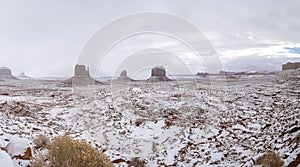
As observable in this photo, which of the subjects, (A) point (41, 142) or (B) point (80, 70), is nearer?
(A) point (41, 142)

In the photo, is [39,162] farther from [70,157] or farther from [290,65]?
[290,65]

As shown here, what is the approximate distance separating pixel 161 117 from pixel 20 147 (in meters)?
13.0

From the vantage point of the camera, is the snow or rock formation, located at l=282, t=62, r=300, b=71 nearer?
the snow

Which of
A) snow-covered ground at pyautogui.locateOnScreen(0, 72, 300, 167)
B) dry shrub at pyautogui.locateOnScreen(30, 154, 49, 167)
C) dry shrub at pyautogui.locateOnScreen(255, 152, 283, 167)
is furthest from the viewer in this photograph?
snow-covered ground at pyautogui.locateOnScreen(0, 72, 300, 167)

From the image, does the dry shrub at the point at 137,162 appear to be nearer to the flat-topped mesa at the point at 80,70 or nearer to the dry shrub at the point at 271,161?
the dry shrub at the point at 271,161

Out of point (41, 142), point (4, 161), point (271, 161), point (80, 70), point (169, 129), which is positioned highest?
point (80, 70)

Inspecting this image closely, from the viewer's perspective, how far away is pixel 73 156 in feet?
29.6

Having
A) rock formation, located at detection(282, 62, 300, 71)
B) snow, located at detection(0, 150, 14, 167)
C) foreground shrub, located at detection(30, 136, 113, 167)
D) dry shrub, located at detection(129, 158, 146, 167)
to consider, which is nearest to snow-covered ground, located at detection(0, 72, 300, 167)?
snow, located at detection(0, 150, 14, 167)

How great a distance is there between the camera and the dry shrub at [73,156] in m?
8.87

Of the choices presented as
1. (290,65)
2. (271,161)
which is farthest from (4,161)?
(290,65)

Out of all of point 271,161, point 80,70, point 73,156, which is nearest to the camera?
point 73,156

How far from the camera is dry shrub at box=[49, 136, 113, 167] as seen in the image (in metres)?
8.87

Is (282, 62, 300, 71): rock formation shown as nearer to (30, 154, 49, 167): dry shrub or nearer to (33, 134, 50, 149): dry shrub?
(33, 134, 50, 149): dry shrub

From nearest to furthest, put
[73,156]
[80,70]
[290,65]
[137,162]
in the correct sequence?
1. [73,156]
2. [137,162]
3. [290,65]
4. [80,70]
